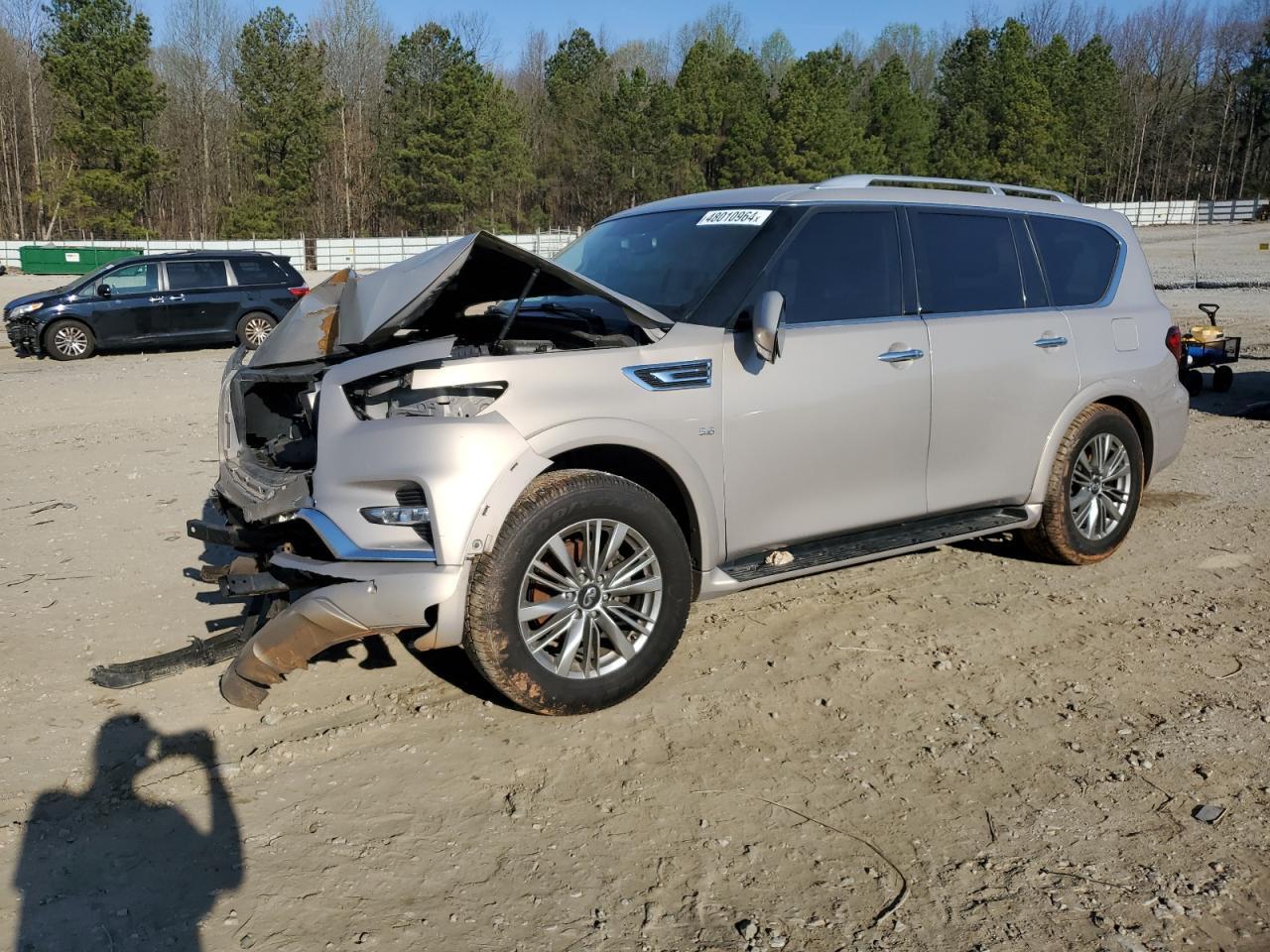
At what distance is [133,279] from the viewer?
1703cm

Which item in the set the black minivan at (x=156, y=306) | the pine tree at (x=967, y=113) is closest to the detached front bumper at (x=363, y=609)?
the black minivan at (x=156, y=306)

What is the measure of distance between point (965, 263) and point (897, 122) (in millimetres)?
71232

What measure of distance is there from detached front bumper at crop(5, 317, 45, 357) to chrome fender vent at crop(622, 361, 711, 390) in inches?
615

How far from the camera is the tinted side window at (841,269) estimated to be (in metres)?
4.65

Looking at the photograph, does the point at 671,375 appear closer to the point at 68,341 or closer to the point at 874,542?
the point at 874,542

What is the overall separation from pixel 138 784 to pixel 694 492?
7.35ft

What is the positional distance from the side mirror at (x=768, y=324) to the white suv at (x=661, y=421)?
10 millimetres

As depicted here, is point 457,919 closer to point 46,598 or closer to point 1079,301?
point 46,598

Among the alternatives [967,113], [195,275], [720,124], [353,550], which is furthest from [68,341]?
[967,113]

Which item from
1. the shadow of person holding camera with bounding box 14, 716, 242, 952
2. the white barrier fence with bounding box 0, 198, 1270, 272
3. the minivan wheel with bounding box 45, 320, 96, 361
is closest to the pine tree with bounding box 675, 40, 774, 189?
the white barrier fence with bounding box 0, 198, 1270, 272

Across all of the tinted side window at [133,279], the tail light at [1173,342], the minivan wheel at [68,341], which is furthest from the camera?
the tinted side window at [133,279]

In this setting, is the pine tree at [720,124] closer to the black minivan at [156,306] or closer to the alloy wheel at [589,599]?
the black minivan at [156,306]

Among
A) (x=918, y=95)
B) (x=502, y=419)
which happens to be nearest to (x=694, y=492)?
(x=502, y=419)

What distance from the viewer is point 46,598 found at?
17.6 feet
